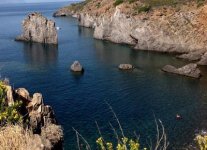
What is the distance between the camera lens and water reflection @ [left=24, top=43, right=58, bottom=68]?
425 feet

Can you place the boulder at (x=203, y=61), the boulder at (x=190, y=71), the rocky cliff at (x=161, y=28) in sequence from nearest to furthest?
1. the boulder at (x=190, y=71)
2. the boulder at (x=203, y=61)
3. the rocky cliff at (x=161, y=28)

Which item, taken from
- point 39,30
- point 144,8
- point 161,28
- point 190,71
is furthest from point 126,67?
point 39,30

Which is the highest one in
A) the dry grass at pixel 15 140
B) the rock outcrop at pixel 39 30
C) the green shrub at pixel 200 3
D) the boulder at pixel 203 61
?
the green shrub at pixel 200 3

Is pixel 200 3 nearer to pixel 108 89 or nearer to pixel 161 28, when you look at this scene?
pixel 161 28

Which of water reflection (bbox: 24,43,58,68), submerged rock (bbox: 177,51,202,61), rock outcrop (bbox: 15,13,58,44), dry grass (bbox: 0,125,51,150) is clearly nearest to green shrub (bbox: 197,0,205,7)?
submerged rock (bbox: 177,51,202,61)

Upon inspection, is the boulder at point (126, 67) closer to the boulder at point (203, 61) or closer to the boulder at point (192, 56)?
the boulder at point (203, 61)

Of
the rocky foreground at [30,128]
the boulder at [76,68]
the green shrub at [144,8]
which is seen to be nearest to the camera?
the rocky foreground at [30,128]

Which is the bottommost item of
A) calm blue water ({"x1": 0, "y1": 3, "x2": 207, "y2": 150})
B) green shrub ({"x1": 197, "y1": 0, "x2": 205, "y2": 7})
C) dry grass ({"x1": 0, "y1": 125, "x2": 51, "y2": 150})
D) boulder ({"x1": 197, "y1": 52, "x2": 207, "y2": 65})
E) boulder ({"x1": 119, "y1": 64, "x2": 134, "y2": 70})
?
calm blue water ({"x1": 0, "y1": 3, "x2": 207, "y2": 150})

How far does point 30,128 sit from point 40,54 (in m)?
124

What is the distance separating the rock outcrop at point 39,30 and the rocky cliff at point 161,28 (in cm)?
2191

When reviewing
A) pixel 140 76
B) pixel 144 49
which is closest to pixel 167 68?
pixel 140 76

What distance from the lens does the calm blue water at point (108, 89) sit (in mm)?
70812

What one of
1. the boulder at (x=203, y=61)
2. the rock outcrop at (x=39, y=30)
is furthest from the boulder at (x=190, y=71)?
the rock outcrop at (x=39, y=30)

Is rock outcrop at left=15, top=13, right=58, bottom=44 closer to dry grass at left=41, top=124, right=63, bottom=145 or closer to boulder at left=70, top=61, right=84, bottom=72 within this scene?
boulder at left=70, top=61, right=84, bottom=72
